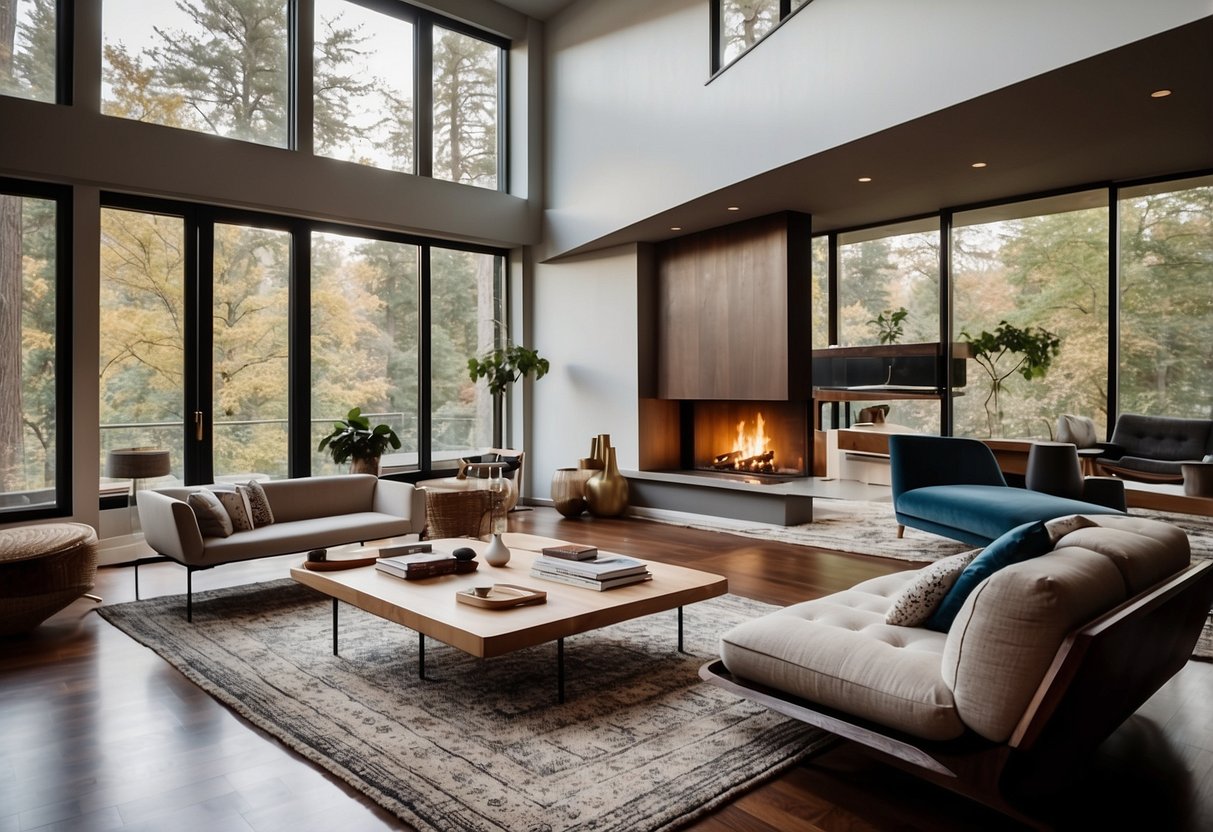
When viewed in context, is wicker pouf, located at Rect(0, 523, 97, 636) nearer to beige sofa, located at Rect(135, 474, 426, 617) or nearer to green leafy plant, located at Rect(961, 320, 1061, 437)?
beige sofa, located at Rect(135, 474, 426, 617)

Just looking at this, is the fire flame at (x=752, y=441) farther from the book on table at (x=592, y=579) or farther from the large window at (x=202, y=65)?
the large window at (x=202, y=65)

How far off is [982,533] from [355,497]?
13.4 ft

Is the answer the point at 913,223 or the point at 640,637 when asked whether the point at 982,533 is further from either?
the point at 913,223

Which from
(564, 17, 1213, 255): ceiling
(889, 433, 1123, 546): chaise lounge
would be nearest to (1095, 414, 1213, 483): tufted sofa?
(889, 433, 1123, 546): chaise lounge

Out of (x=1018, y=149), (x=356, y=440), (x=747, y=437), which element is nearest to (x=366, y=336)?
(x=356, y=440)

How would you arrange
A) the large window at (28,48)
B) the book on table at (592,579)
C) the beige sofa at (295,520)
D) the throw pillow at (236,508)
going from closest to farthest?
1. the book on table at (592,579)
2. the beige sofa at (295,520)
3. the throw pillow at (236,508)
4. the large window at (28,48)

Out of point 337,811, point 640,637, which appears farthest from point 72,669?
point 640,637

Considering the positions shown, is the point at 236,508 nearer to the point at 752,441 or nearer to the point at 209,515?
the point at 209,515

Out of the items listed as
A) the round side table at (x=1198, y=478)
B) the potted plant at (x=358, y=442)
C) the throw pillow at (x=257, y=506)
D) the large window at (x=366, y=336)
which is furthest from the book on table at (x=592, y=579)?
the round side table at (x=1198, y=478)

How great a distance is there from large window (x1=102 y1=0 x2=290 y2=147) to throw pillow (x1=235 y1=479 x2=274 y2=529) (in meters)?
3.11

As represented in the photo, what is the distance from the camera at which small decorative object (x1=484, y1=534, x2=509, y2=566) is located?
12.4 ft

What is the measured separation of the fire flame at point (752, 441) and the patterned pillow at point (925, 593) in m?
5.18

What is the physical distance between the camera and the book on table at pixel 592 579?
3386mm

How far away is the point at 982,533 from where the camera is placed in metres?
4.97
